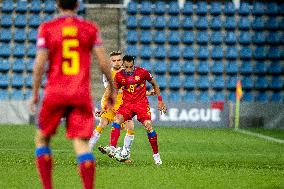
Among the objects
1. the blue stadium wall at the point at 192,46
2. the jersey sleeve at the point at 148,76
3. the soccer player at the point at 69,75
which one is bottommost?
the blue stadium wall at the point at 192,46

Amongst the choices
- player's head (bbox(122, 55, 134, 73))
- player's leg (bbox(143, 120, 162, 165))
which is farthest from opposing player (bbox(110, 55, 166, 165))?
player's leg (bbox(143, 120, 162, 165))

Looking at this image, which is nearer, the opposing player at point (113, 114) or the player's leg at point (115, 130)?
the opposing player at point (113, 114)

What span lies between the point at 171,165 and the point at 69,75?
494 centimetres

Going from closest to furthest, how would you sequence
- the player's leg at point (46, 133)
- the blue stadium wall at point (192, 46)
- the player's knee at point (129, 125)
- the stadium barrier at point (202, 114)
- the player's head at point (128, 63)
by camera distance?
the player's leg at point (46, 133), the player's head at point (128, 63), the player's knee at point (129, 125), the stadium barrier at point (202, 114), the blue stadium wall at point (192, 46)

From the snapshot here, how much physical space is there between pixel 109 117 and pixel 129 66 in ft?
4.19

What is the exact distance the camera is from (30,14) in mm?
27047

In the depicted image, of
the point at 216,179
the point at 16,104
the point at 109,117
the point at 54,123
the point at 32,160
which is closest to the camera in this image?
the point at 54,123

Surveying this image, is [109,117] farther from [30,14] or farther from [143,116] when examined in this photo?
[30,14]

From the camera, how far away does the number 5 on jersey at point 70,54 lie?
588 cm

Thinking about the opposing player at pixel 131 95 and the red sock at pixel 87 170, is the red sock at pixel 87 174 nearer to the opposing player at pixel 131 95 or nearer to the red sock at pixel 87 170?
the red sock at pixel 87 170

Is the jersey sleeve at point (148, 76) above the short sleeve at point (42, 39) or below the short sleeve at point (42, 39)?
below

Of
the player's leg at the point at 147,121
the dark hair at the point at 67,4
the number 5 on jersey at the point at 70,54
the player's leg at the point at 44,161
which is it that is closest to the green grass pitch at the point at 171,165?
the player's leg at the point at 147,121

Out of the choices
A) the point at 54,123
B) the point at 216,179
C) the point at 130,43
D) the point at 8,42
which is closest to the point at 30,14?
the point at 8,42

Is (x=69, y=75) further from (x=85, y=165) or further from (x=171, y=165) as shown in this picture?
(x=171, y=165)
